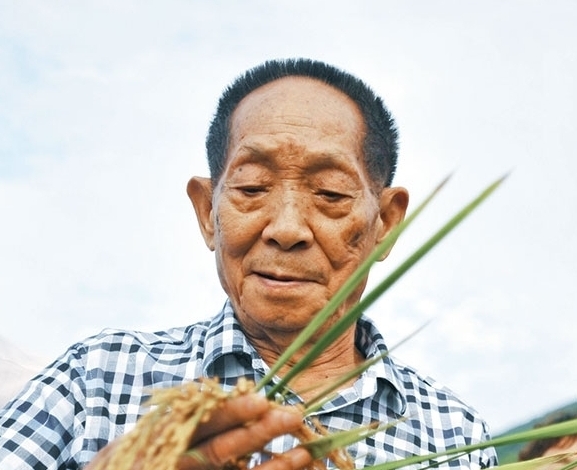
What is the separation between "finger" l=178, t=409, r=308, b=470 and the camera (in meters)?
0.70

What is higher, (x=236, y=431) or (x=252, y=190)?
(x=252, y=190)

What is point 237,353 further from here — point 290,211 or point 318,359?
point 290,211

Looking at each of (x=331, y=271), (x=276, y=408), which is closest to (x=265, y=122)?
(x=331, y=271)

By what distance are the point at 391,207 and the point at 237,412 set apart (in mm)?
1152

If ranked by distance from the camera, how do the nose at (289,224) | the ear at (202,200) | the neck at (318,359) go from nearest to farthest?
1. the nose at (289,224)
2. the neck at (318,359)
3. the ear at (202,200)

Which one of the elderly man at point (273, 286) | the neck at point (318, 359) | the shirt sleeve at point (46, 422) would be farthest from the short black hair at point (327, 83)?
the shirt sleeve at point (46, 422)

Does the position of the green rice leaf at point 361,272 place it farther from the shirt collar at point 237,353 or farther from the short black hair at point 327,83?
the short black hair at point 327,83

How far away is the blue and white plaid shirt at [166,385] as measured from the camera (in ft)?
4.54

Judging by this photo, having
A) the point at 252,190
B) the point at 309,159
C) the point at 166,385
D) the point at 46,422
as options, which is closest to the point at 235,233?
the point at 252,190

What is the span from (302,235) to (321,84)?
383 millimetres

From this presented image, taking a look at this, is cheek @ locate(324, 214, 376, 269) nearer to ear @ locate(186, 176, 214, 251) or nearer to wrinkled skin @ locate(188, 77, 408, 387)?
wrinkled skin @ locate(188, 77, 408, 387)

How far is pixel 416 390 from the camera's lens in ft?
5.83

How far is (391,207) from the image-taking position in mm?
1777

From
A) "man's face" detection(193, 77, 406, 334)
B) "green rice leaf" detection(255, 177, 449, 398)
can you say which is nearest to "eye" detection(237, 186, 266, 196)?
"man's face" detection(193, 77, 406, 334)
